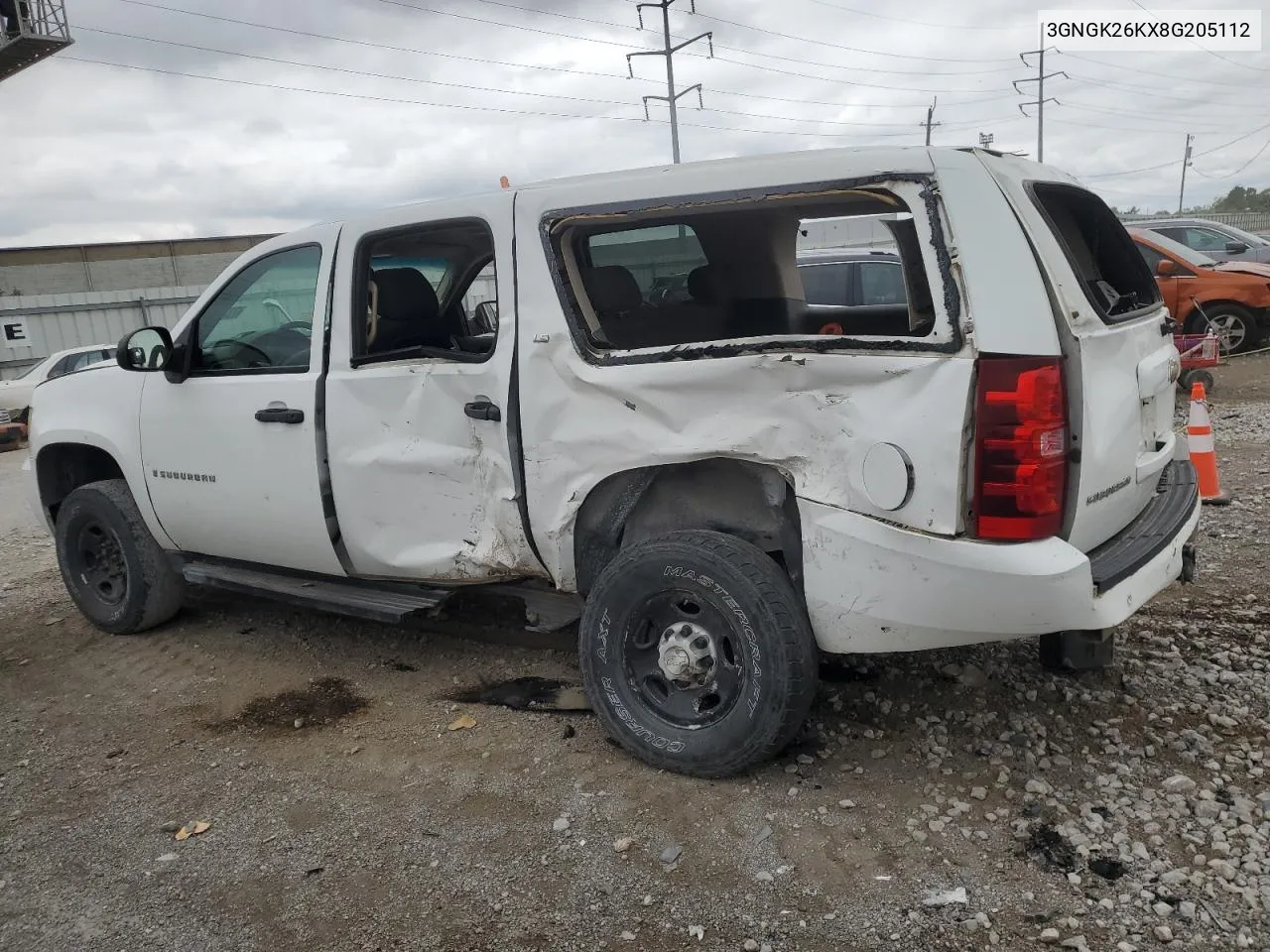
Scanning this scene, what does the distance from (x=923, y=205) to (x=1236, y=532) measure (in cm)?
376

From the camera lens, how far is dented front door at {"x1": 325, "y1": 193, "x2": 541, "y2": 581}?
11.5 ft

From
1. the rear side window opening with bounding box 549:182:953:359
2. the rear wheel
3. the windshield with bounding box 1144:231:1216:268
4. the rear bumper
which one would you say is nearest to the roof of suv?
the rear side window opening with bounding box 549:182:953:359

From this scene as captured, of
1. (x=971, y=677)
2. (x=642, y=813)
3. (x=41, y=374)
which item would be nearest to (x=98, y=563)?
(x=642, y=813)

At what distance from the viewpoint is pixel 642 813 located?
304cm

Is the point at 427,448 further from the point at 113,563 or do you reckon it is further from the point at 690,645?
the point at 113,563

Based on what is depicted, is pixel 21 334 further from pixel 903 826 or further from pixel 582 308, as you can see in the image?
pixel 903 826

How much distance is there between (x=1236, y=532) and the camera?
5363mm

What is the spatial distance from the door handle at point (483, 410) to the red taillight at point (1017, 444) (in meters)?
1.65

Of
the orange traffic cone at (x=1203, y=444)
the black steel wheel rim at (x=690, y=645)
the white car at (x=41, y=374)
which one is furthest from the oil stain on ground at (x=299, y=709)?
the white car at (x=41, y=374)

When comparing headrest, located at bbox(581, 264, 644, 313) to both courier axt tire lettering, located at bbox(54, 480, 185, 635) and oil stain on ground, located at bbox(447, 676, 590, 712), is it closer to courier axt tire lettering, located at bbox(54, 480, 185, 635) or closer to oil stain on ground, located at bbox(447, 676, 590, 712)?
oil stain on ground, located at bbox(447, 676, 590, 712)

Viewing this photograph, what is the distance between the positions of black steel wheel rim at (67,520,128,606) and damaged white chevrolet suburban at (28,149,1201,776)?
0.31 m

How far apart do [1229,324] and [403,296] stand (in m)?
11.0

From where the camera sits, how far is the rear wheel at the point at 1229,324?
11.5m

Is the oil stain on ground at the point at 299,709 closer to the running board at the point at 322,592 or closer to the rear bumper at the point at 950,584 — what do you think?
the running board at the point at 322,592
